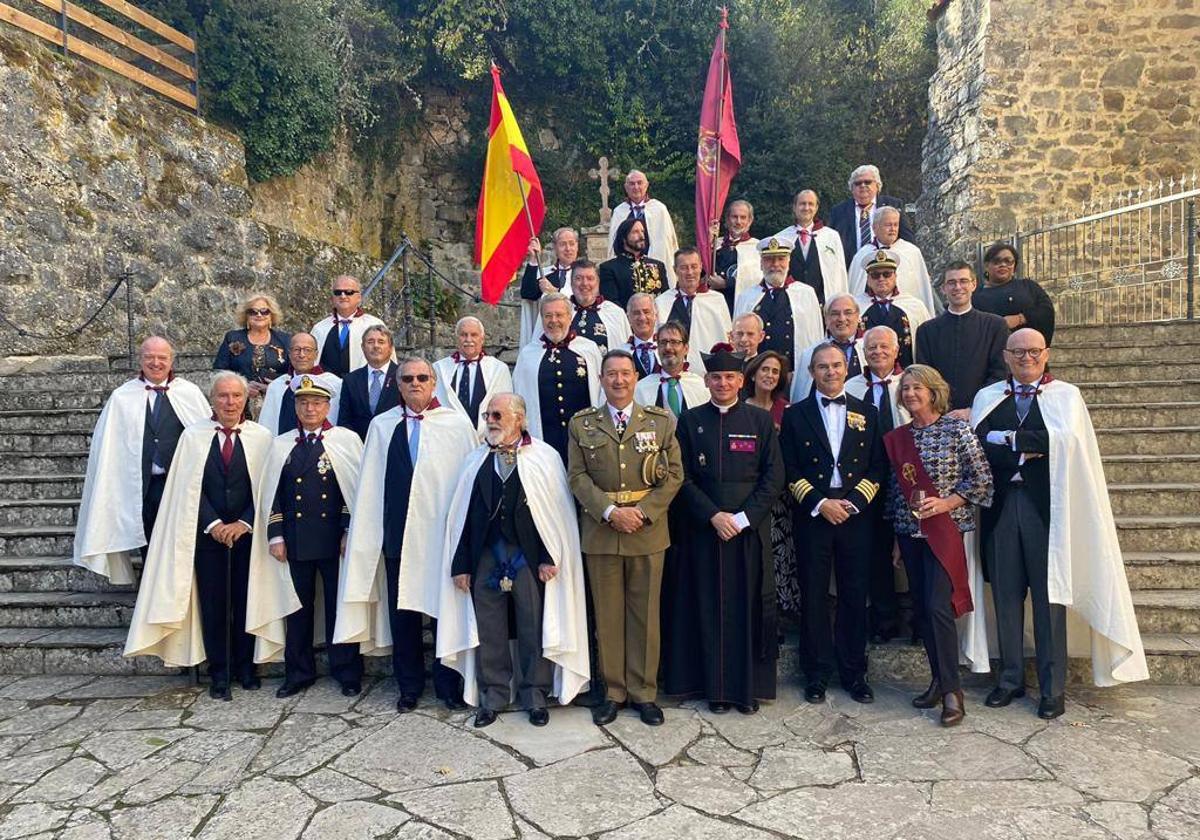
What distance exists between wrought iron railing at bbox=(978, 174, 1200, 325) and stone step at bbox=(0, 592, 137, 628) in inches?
382

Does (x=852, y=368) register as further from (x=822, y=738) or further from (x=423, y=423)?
(x=423, y=423)

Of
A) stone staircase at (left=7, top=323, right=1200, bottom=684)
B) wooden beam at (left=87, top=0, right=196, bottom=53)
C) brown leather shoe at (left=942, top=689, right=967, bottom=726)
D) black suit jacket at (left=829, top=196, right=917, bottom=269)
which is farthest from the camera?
wooden beam at (left=87, top=0, right=196, bottom=53)

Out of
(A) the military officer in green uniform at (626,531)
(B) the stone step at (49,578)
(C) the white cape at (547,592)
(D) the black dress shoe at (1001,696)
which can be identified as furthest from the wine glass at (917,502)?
(B) the stone step at (49,578)

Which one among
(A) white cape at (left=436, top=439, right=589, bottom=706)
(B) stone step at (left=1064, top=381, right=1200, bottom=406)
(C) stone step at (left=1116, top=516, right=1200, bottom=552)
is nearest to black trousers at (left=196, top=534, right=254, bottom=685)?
(A) white cape at (left=436, top=439, right=589, bottom=706)

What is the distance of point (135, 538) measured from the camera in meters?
5.17

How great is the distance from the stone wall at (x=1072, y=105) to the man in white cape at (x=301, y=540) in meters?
9.89

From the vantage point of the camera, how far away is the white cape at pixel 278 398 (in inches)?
217

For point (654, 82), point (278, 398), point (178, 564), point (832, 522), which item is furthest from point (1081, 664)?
point (654, 82)

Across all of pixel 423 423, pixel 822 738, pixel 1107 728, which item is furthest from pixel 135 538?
pixel 1107 728

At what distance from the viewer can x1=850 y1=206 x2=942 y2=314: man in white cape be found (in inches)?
243

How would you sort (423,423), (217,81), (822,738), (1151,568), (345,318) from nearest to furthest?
(822,738) < (423,423) < (1151,568) < (345,318) < (217,81)

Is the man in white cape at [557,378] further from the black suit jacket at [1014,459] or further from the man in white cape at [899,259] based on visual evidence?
the black suit jacket at [1014,459]

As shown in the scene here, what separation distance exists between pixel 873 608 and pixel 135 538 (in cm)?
435

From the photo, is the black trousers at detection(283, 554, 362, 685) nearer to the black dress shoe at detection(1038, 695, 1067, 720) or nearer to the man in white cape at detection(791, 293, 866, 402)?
the man in white cape at detection(791, 293, 866, 402)
